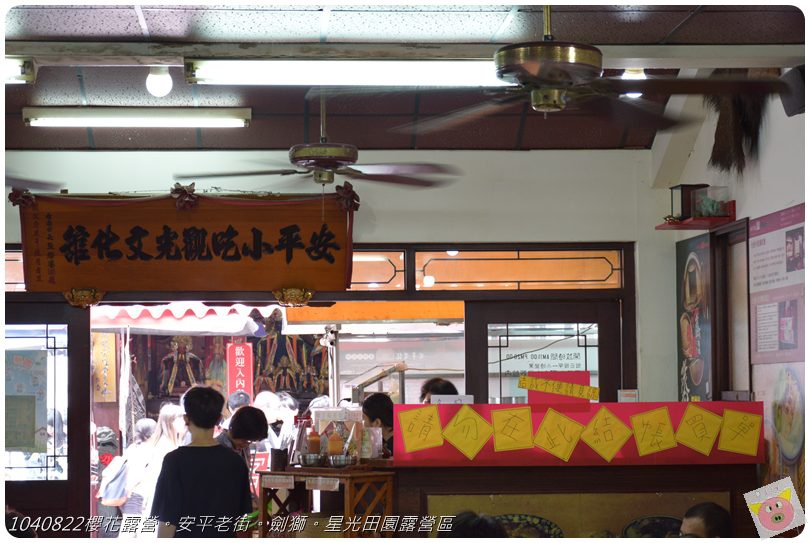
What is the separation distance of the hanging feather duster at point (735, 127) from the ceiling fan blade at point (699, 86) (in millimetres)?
2283

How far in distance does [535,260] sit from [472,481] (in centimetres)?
280

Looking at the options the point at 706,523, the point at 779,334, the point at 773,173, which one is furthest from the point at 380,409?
the point at 773,173

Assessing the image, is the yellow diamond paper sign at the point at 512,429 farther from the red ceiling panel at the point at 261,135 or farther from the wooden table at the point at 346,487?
the red ceiling panel at the point at 261,135

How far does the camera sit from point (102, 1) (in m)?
4.97

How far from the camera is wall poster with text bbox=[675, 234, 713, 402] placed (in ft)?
22.5

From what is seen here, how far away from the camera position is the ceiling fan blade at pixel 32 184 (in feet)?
22.0

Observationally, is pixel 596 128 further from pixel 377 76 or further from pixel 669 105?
pixel 377 76

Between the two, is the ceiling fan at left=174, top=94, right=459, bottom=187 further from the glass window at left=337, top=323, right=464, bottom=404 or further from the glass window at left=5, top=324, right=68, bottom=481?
the glass window at left=337, top=323, right=464, bottom=404

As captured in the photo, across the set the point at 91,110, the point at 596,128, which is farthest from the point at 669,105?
the point at 91,110

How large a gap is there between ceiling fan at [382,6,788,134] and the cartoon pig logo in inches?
56.6

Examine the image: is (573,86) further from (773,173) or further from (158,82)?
(158,82)

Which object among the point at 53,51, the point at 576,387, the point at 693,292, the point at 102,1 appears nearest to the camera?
the point at 102,1

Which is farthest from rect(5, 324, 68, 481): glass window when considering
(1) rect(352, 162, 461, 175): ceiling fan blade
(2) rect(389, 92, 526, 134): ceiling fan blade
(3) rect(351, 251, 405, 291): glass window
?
(2) rect(389, 92, 526, 134): ceiling fan blade

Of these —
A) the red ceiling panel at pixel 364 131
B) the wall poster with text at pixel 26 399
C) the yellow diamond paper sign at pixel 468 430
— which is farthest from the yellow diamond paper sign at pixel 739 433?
the wall poster with text at pixel 26 399
